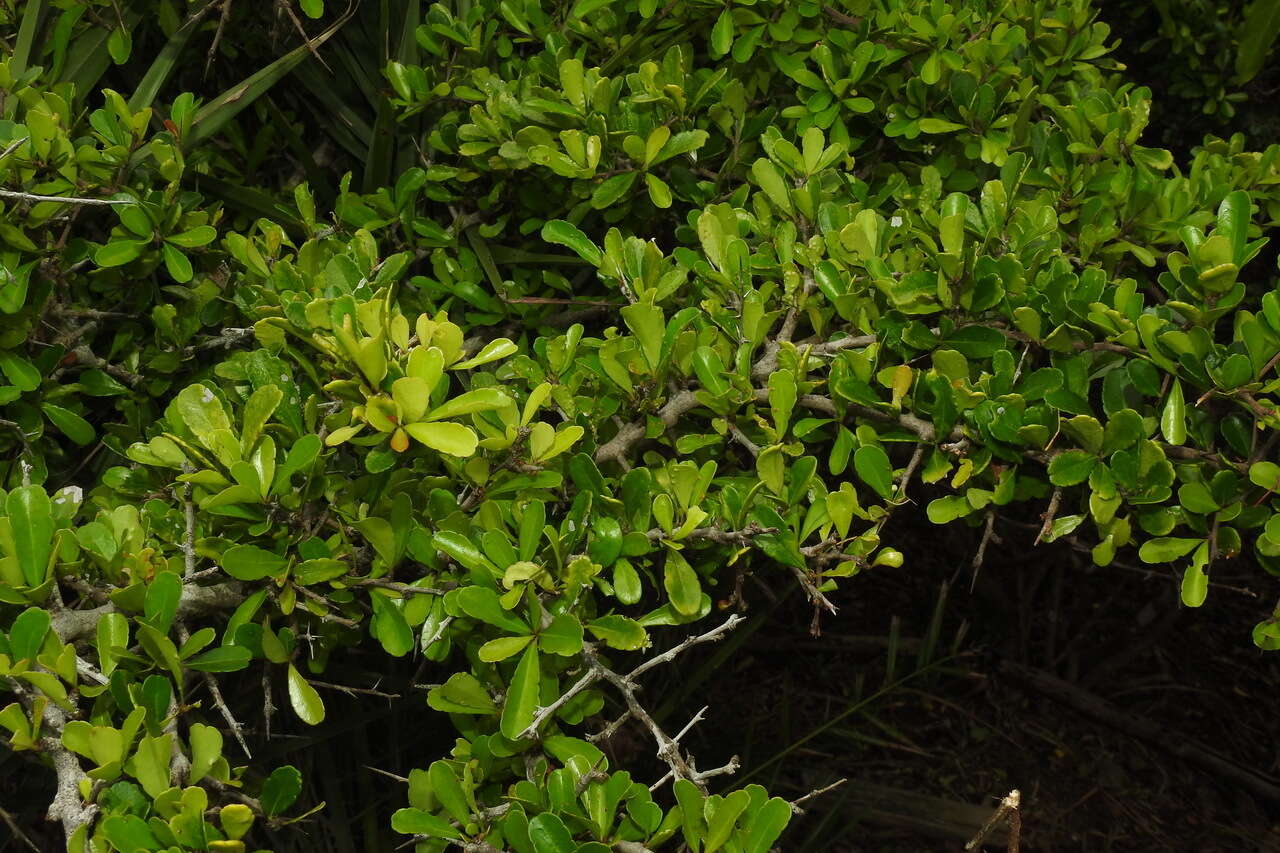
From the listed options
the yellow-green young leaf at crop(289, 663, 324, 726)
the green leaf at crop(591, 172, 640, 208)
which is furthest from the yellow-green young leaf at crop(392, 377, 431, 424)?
the green leaf at crop(591, 172, 640, 208)

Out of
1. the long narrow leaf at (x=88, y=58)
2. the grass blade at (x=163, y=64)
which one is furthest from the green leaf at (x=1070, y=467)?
the long narrow leaf at (x=88, y=58)

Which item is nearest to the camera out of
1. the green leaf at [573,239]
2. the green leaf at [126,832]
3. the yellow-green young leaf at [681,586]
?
the green leaf at [126,832]

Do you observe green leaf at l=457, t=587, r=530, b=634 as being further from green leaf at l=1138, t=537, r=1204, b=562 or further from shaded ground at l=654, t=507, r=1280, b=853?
shaded ground at l=654, t=507, r=1280, b=853

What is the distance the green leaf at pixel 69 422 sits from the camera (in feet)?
4.09

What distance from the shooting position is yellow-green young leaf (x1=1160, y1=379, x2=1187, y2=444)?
0.92 meters

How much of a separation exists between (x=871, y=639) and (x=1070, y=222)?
1893mm

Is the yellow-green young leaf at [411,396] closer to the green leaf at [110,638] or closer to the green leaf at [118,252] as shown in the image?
the green leaf at [110,638]

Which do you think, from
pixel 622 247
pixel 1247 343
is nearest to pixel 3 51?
pixel 622 247

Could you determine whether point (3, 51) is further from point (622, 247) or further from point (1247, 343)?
point (1247, 343)

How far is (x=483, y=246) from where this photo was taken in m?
1.54

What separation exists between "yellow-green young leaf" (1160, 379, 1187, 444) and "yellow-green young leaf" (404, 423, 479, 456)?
1.96ft

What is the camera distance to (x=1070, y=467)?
0.93 metres

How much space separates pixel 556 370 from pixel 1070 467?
50 centimetres

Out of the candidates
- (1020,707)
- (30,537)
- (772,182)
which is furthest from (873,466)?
(1020,707)
